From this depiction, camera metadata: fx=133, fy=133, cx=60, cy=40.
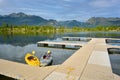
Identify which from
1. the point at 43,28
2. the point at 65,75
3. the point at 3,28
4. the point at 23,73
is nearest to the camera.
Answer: the point at 65,75

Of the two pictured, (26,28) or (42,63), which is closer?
(42,63)

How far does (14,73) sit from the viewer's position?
10.9m

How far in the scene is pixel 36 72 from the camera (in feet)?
35.8

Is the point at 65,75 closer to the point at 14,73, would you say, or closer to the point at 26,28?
the point at 14,73

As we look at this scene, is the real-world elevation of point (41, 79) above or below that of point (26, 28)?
below

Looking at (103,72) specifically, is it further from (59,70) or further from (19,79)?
(19,79)

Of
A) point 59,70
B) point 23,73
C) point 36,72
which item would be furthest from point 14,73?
point 59,70

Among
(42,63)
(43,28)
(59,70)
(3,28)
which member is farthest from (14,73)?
(43,28)

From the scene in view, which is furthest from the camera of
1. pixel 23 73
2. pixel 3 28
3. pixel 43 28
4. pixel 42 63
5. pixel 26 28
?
pixel 43 28

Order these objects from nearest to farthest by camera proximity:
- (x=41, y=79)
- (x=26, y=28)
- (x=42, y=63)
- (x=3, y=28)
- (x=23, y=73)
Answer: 1. (x=41, y=79)
2. (x=23, y=73)
3. (x=42, y=63)
4. (x=3, y=28)
5. (x=26, y=28)

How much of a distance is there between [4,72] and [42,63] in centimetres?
672

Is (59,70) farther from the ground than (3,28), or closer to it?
closer to it

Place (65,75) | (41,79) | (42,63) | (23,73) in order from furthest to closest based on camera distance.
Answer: (42,63) → (23,73) → (65,75) → (41,79)

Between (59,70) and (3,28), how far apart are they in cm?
11962
